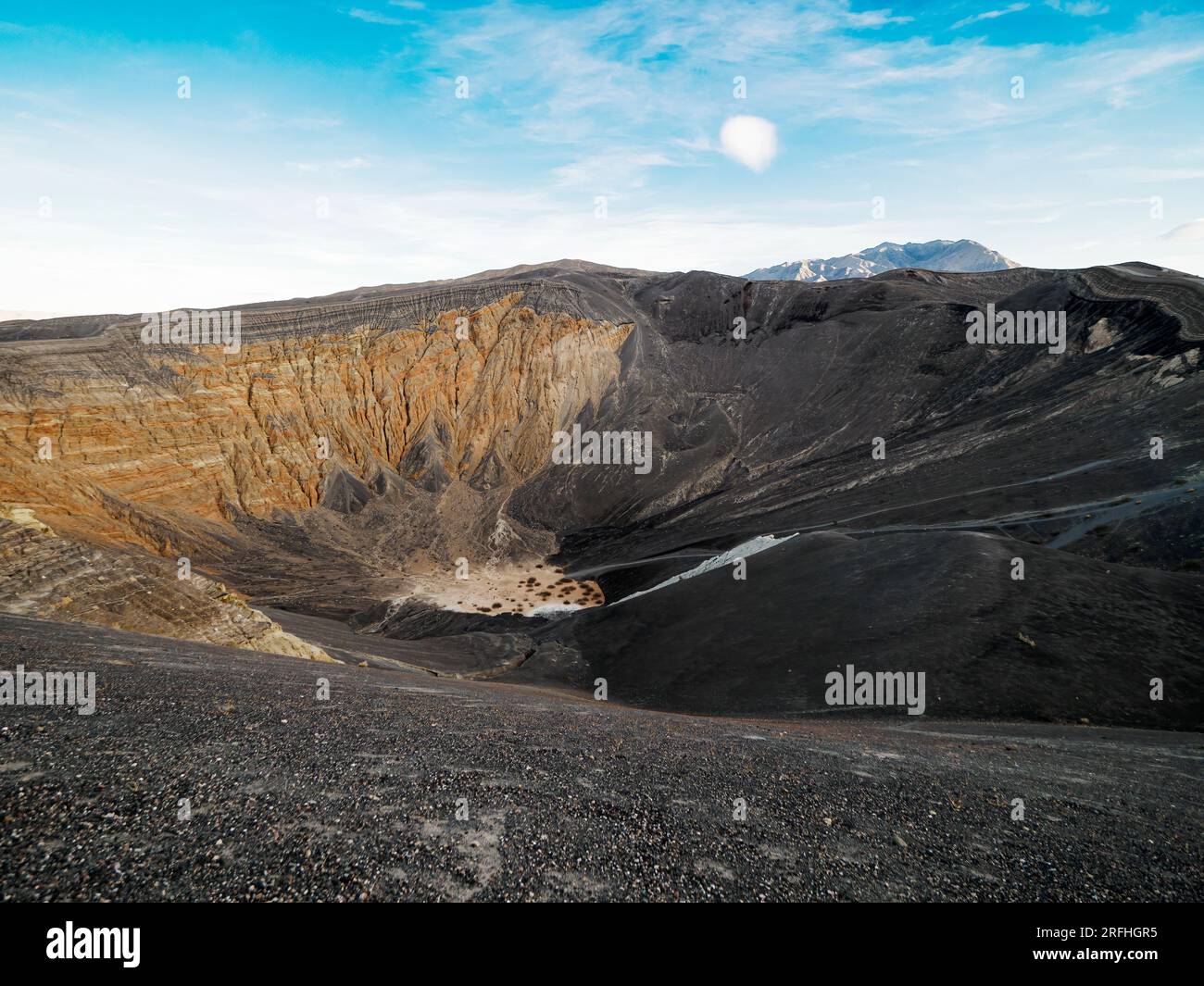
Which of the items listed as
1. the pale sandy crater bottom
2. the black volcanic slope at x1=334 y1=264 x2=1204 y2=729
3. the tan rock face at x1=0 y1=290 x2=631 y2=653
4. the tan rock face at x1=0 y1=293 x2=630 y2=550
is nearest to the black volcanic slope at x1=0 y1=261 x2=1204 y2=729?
the black volcanic slope at x1=334 y1=264 x2=1204 y2=729

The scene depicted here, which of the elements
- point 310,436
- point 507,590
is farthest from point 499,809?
point 310,436

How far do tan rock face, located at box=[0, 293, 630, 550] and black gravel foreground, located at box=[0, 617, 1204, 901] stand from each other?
2627 cm

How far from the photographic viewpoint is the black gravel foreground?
14.3 feet

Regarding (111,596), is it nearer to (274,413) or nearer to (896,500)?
(896,500)

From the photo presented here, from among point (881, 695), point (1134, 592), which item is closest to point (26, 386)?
point (881, 695)

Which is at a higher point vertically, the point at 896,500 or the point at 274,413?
the point at 274,413

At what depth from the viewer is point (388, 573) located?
1564 inches

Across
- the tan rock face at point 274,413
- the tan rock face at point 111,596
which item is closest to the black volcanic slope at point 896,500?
the tan rock face at point 274,413

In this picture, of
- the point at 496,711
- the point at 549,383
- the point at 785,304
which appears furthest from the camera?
the point at 785,304

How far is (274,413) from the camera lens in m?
44.8

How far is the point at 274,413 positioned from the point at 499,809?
47.4 m

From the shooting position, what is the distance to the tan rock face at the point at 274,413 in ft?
108
